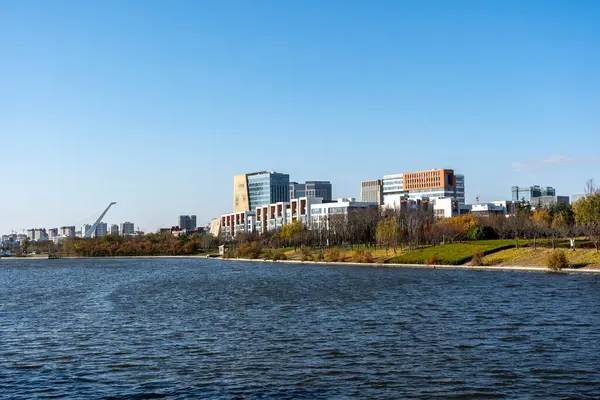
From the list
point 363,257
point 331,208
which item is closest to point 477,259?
point 363,257

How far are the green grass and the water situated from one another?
105 ft

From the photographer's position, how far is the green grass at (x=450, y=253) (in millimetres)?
79125

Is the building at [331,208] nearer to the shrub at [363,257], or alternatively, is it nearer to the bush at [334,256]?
the bush at [334,256]

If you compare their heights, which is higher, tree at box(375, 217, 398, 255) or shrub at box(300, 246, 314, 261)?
tree at box(375, 217, 398, 255)

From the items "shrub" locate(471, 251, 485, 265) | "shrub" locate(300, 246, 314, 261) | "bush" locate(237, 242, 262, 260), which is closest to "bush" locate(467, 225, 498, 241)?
"shrub" locate(300, 246, 314, 261)

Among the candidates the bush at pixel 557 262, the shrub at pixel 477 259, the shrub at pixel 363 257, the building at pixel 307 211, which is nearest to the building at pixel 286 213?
the building at pixel 307 211

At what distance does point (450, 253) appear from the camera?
84.5 m

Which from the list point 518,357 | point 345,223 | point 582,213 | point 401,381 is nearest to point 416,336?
point 518,357

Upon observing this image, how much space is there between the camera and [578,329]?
28219mm

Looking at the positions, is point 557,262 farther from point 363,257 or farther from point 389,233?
point 389,233

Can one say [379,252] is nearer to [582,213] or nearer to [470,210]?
[582,213]

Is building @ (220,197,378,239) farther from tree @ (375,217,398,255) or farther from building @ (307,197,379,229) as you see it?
tree @ (375,217,398,255)

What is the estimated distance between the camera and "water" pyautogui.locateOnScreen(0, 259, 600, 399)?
1914cm

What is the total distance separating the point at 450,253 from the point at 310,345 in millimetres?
61763
